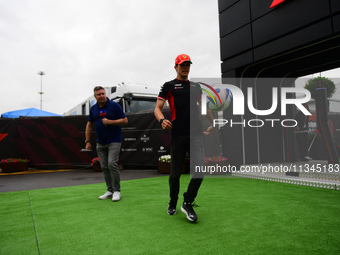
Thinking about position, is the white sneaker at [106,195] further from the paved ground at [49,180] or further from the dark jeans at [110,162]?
the paved ground at [49,180]

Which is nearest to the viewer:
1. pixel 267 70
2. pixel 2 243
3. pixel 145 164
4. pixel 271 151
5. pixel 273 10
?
pixel 2 243

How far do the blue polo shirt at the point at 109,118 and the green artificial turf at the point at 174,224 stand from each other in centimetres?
114

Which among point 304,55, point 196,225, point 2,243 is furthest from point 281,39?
point 2,243

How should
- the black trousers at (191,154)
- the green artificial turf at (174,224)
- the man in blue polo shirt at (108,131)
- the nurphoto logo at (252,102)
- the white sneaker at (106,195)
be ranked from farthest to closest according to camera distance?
the nurphoto logo at (252,102)
the white sneaker at (106,195)
the man in blue polo shirt at (108,131)
the black trousers at (191,154)
the green artificial turf at (174,224)

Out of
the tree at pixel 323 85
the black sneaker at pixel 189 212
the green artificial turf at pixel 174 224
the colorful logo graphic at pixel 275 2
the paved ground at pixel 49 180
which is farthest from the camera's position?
the paved ground at pixel 49 180

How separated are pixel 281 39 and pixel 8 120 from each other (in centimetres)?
1118

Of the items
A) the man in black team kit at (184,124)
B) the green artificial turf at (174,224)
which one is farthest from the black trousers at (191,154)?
the green artificial turf at (174,224)

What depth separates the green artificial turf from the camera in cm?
250

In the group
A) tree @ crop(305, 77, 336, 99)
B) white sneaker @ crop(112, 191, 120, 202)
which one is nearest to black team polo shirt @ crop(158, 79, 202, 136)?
white sneaker @ crop(112, 191, 120, 202)

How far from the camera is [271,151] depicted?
8508 mm

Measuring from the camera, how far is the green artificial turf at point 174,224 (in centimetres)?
250

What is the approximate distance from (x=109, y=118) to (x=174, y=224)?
7.89ft

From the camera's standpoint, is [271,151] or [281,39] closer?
[281,39]

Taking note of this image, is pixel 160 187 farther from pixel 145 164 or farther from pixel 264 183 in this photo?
pixel 145 164
